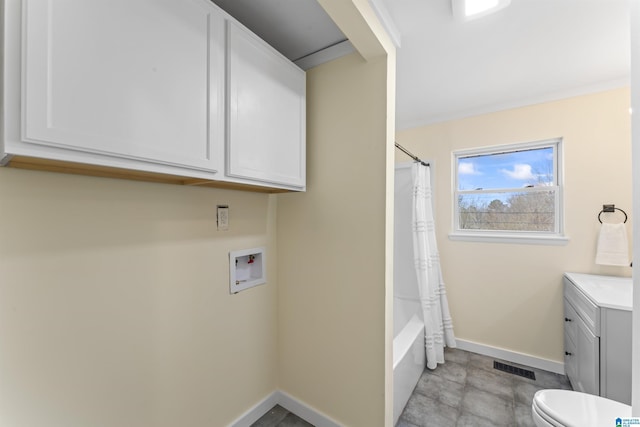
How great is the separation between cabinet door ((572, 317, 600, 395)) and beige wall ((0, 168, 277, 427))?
2.15 meters

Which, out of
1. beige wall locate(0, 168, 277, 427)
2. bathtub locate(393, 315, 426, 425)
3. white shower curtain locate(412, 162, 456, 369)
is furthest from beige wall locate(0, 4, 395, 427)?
white shower curtain locate(412, 162, 456, 369)

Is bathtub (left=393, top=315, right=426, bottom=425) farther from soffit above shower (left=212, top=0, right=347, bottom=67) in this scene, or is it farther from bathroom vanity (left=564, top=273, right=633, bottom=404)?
Answer: soffit above shower (left=212, top=0, right=347, bottom=67)

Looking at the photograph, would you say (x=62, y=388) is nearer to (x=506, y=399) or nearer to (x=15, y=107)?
(x=15, y=107)

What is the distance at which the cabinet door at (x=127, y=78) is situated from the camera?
0.72 m

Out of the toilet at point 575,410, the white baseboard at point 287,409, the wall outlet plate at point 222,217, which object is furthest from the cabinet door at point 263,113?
the toilet at point 575,410

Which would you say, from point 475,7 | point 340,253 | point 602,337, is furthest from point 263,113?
point 602,337

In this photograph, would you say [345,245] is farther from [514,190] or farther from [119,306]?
[514,190]

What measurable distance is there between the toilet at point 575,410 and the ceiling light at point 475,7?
1.94m

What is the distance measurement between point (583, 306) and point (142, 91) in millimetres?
2809

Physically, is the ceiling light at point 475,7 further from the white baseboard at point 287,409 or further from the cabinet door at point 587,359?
the white baseboard at point 287,409

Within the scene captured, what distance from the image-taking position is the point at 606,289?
1.82 m

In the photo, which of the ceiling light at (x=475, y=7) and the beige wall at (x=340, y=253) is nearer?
the ceiling light at (x=475, y=7)

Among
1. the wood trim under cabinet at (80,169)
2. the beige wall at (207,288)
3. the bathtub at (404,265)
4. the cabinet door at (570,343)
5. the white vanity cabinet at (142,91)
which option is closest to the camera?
the white vanity cabinet at (142,91)

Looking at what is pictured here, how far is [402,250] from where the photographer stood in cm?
288
